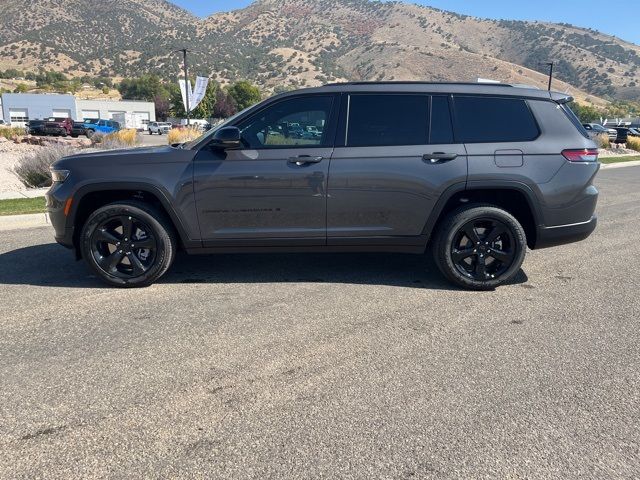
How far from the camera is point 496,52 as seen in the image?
14425 centimetres

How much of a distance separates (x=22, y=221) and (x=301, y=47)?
140m

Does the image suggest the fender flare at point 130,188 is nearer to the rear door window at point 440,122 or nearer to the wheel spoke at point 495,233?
the rear door window at point 440,122

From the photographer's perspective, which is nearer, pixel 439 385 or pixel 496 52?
pixel 439 385

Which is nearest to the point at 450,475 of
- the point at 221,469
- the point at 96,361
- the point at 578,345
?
the point at 221,469

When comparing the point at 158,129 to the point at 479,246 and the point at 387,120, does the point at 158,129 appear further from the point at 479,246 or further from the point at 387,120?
the point at 479,246

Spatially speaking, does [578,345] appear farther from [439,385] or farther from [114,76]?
[114,76]

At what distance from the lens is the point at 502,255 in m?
4.90

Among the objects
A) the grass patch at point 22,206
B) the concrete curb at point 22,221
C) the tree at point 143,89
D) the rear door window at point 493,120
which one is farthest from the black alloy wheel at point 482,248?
the tree at point 143,89

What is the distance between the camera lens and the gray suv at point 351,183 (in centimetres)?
470

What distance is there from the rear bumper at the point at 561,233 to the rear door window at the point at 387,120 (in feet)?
4.79

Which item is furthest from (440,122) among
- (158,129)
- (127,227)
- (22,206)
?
(158,129)

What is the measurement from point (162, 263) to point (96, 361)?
150 centimetres

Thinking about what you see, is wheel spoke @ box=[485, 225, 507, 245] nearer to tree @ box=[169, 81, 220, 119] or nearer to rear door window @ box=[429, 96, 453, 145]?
rear door window @ box=[429, 96, 453, 145]

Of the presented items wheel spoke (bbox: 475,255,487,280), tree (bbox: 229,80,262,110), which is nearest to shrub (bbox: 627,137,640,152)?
wheel spoke (bbox: 475,255,487,280)
